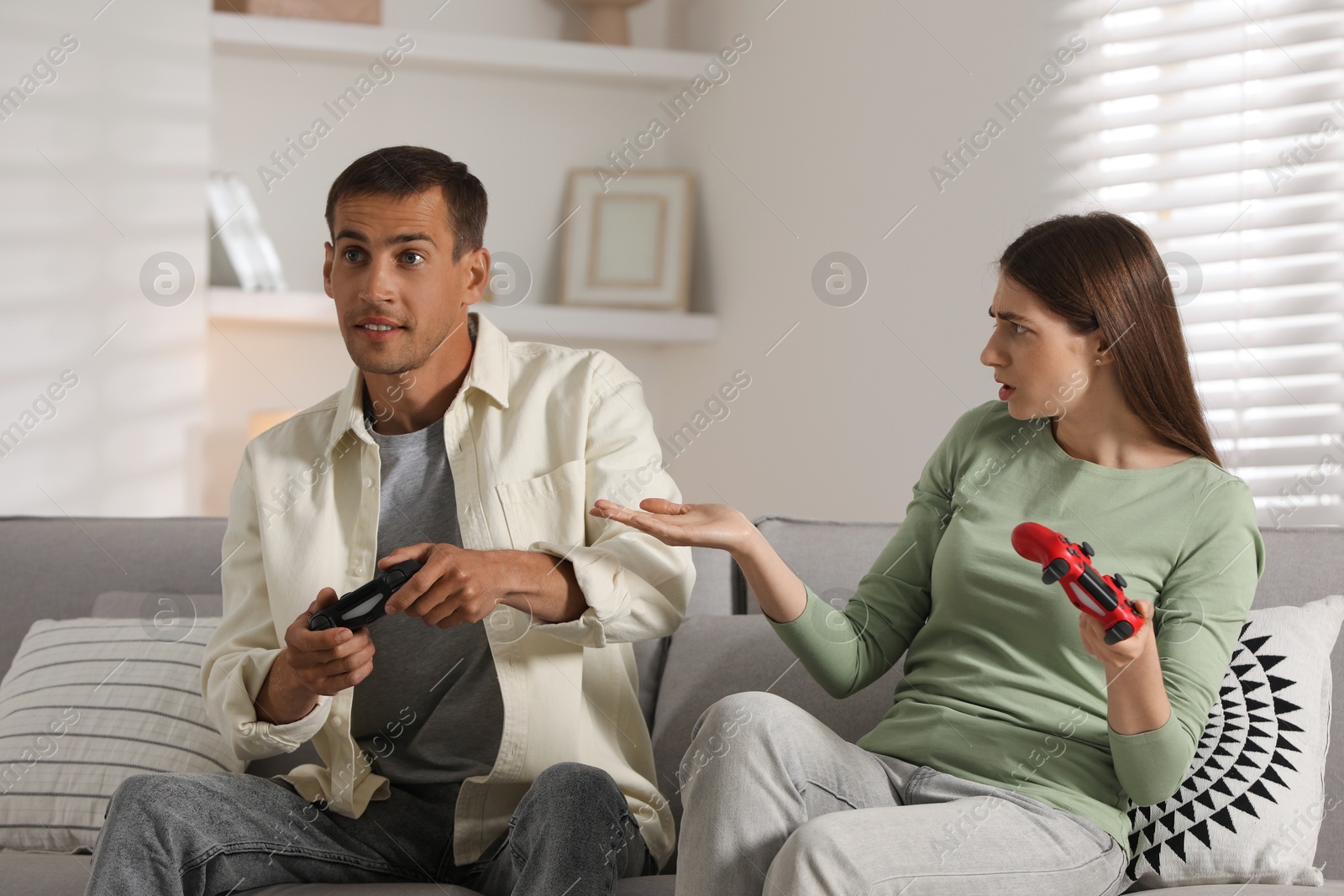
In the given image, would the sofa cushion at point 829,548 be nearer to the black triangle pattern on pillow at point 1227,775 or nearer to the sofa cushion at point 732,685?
the sofa cushion at point 732,685

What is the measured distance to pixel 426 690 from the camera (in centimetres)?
153

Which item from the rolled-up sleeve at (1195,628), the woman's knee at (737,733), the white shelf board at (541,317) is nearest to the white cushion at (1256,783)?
the rolled-up sleeve at (1195,628)

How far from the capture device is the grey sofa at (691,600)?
4.87ft

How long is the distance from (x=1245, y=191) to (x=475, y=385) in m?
1.43

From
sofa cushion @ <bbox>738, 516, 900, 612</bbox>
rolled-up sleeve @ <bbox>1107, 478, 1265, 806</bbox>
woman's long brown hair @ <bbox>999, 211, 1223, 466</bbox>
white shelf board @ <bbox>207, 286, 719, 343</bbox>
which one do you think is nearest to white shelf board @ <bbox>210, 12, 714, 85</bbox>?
white shelf board @ <bbox>207, 286, 719, 343</bbox>

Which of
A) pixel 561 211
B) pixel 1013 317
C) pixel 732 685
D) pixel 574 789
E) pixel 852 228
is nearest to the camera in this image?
pixel 574 789

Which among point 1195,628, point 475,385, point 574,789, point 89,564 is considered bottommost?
point 574,789

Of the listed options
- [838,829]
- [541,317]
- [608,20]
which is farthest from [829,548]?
[608,20]

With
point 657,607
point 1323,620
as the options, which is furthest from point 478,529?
point 1323,620

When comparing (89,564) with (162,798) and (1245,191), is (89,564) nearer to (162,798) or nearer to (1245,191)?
(162,798)

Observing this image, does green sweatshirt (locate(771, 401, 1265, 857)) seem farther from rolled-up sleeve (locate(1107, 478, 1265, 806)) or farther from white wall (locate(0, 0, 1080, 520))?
white wall (locate(0, 0, 1080, 520))

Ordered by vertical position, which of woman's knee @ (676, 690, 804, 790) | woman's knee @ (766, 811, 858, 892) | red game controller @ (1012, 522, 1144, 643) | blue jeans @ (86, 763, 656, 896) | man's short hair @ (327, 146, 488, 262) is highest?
man's short hair @ (327, 146, 488, 262)

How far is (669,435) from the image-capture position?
12.0 ft

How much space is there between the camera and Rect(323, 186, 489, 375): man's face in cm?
156
